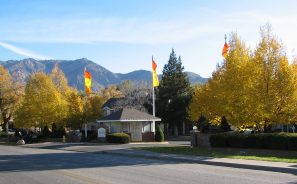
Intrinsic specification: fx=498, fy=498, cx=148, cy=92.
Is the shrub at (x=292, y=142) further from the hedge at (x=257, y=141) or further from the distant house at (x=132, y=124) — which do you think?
the distant house at (x=132, y=124)

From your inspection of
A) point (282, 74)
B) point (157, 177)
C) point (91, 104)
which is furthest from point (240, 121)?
point (91, 104)

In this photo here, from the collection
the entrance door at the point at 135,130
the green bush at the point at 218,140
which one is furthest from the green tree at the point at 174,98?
the green bush at the point at 218,140

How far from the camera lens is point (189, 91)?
77938 millimetres

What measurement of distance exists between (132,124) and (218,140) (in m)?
24.5

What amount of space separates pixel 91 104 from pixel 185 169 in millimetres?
51192

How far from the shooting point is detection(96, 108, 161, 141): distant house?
54844 millimetres

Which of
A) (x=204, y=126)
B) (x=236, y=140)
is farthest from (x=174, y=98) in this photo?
(x=236, y=140)

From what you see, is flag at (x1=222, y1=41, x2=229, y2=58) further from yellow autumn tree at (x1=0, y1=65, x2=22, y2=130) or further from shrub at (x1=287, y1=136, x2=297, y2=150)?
yellow autumn tree at (x1=0, y1=65, x2=22, y2=130)

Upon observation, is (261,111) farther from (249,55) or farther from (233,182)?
(233,182)

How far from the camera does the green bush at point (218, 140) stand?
31.8 meters

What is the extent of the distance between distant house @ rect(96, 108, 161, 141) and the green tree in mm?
18172

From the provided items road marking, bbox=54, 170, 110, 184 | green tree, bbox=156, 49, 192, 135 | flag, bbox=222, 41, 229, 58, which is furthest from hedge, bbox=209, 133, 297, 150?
green tree, bbox=156, 49, 192, 135

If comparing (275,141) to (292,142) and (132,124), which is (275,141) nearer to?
(292,142)

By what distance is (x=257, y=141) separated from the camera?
1155 inches
